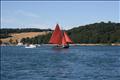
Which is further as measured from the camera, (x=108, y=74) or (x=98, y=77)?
(x=108, y=74)

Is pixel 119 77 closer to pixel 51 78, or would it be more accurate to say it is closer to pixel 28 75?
pixel 51 78

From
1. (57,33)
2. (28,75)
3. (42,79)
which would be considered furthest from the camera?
(57,33)

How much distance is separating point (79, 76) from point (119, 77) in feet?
13.2

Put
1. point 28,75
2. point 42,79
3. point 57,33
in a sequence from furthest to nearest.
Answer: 1. point 57,33
2. point 28,75
3. point 42,79

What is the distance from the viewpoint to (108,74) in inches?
1633

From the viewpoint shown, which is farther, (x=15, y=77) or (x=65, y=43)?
(x=65, y=43)

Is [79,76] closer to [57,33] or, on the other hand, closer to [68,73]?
[68,73]

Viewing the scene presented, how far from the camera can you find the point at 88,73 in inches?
1670

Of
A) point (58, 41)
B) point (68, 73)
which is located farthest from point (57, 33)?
point (68, 73)

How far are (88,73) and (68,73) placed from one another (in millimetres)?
2151

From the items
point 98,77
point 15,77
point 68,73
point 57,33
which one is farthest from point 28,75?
point 57,33

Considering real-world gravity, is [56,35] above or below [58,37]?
above

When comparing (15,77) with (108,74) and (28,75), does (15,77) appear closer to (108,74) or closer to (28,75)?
(28,75)

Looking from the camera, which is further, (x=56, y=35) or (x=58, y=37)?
(x=58, y=37)
